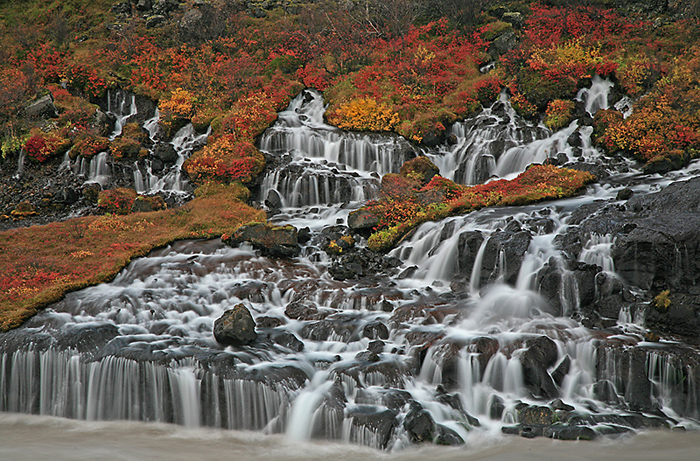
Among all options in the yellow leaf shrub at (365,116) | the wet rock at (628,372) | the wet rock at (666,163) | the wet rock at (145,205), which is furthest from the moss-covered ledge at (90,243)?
the wet rock at (666,163)

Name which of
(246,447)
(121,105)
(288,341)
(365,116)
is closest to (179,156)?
(121,105)

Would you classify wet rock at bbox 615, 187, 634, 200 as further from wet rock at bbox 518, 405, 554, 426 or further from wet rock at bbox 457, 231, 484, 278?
wet rock at bbox 518, 405, 554, 426

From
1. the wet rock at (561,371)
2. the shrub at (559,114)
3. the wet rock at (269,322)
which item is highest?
the shrub at (559,114)

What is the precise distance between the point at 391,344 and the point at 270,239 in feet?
22.4

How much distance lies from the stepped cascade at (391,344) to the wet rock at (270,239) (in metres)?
0.34

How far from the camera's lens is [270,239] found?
16422 mm

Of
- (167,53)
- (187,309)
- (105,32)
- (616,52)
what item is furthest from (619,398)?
(105,32)

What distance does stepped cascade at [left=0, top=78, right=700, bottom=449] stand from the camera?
9141mm

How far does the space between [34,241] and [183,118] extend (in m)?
11.9

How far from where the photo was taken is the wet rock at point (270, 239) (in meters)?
16.3

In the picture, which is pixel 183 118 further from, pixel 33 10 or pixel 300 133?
pixel 33 10

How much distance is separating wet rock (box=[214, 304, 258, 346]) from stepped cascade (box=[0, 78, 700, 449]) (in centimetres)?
23

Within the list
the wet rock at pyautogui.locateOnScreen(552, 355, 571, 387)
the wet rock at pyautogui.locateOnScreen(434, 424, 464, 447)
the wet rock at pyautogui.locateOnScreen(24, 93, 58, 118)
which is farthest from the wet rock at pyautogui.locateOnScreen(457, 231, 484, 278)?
the wet rock at pyautogui.locateOnScreen(24, 93, 58, 118)

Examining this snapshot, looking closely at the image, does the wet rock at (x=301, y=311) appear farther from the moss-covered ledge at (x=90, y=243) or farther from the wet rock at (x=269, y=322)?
the moss-covered ledge at (x=90, y=243)
